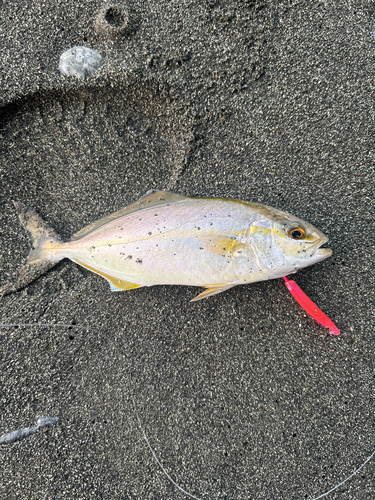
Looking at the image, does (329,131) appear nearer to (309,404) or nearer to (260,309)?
(260,309)

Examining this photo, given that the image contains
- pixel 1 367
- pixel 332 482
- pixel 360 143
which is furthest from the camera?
pixel 360 143

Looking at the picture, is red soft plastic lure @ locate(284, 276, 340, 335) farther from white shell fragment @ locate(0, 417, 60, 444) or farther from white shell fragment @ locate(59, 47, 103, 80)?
white shell fragment @ locate(59, 47, 103, 80)

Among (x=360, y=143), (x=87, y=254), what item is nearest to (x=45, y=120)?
(x=87, y=254)

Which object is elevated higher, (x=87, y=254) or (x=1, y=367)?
(x=87, y=254)

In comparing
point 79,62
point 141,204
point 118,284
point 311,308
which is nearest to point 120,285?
point 118,284

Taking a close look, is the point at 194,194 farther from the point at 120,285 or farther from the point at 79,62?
the point at 79,62

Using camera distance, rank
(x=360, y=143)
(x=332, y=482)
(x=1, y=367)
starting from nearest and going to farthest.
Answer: (x=332, y=482) < (x=1, y=367) < (x=360, y=143)
